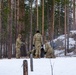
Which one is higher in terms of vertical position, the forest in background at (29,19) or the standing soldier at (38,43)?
the forest in background at (29,19)

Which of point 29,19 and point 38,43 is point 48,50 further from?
point 29,19

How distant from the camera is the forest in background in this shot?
30344mm

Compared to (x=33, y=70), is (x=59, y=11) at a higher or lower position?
higher

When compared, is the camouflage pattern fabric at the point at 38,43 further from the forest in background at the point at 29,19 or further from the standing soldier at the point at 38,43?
the forest in background at the point at 29,19

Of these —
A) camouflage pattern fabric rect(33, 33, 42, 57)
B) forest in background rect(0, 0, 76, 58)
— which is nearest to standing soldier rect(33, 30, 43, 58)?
camouflage pattern fabric rect(33, 33, 42, 57)

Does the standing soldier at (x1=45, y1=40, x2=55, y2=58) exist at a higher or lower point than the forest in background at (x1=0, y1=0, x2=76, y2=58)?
lower

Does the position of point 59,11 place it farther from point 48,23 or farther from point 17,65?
point 17,65

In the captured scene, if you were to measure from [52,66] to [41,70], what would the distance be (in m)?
1.01

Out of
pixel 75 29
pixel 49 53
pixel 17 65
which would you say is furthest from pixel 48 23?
pixel 17 65

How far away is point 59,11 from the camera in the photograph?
4556 cm

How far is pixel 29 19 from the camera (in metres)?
38.2

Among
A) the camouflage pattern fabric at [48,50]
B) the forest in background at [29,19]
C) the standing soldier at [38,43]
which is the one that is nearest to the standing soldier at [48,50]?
the camouflage pattern fabric at [48,50]

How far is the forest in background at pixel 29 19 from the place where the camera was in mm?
30344

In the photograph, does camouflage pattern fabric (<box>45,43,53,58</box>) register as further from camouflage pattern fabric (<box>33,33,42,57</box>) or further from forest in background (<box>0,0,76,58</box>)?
forest in background (<box>0,0,76,58</box>)
